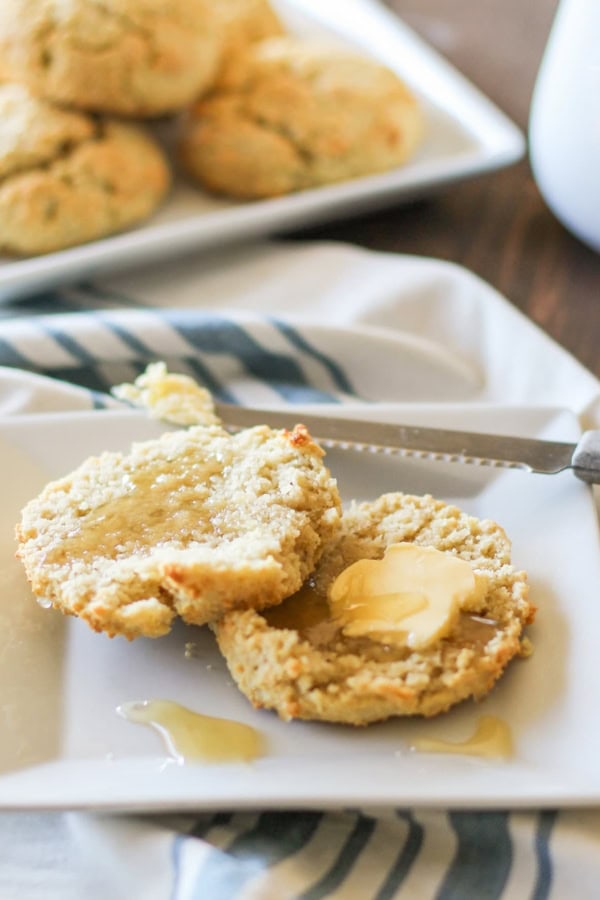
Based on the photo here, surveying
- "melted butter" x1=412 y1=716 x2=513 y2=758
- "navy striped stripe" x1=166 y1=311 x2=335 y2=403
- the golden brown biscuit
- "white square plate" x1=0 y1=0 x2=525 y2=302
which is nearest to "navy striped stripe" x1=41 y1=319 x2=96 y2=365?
"navy striped stripe" x1=166 y1=311 x2=335 y2=403

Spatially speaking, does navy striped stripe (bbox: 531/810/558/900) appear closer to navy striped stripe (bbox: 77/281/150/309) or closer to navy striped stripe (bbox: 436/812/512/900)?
A: navy striped stripe (bbox: 436/812/512/900)

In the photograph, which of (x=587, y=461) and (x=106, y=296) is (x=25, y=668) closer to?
(x=587, y=461)

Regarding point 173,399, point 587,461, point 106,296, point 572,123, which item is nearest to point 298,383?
point 173,399

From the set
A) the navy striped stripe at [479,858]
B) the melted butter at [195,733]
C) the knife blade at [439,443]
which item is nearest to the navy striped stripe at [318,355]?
the knife blade at [439,443]

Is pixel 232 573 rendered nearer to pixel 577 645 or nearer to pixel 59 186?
pixel 577 645

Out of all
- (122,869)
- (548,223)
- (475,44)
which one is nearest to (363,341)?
(548,223)

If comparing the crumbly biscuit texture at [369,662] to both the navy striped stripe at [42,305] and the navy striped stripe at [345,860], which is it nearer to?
the navy striped stripe at [345,860]
